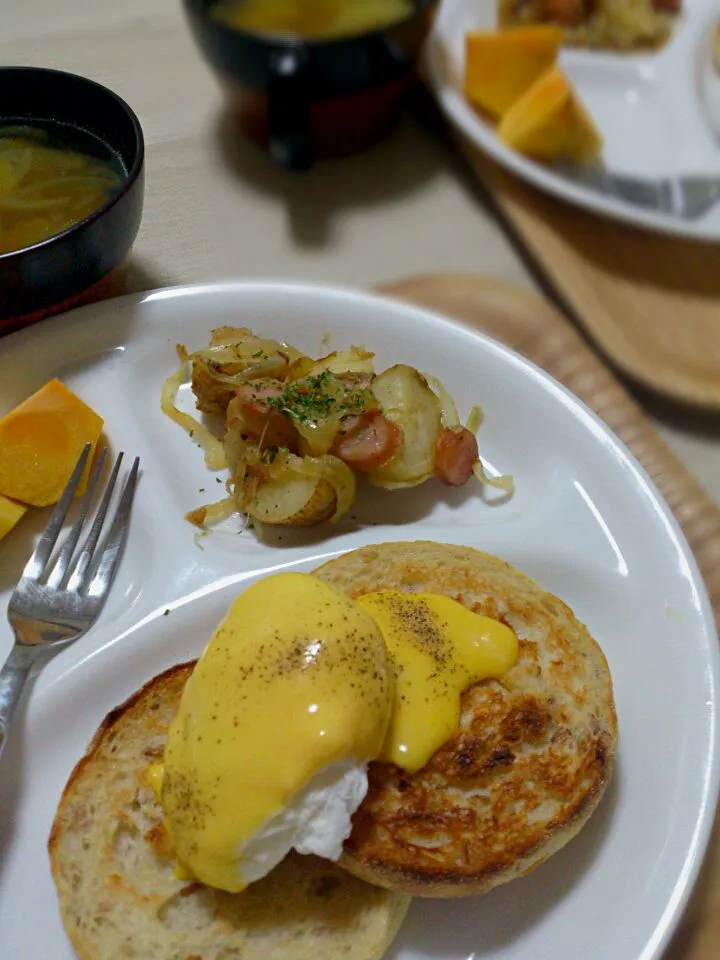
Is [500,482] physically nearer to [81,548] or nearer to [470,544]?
[470,544]

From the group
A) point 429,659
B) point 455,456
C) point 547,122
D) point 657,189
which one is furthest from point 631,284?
point 429,659

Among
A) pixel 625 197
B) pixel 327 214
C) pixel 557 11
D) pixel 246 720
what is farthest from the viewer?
pixel 557 11

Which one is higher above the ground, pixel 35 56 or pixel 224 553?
pixel 35 56

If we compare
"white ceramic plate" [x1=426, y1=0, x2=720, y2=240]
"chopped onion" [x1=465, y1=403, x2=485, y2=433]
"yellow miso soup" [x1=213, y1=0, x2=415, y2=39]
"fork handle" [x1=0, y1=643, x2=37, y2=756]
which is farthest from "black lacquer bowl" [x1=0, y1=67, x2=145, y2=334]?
"white ceramic plate" [x1=426, y1=0, x2=720, y2=240]

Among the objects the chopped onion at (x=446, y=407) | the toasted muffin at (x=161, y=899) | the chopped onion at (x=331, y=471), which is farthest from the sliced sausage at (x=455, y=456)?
the toasted muffin at (x=161, y=899)

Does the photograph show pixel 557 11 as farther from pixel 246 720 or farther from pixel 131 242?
pixel 246 720

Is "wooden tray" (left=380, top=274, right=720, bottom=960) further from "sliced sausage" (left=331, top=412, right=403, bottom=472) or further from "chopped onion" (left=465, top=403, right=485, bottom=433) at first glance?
"sliced sausage" (left=331, top=412, right=403, bottom=472)

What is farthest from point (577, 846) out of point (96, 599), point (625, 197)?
point (625, 197)
